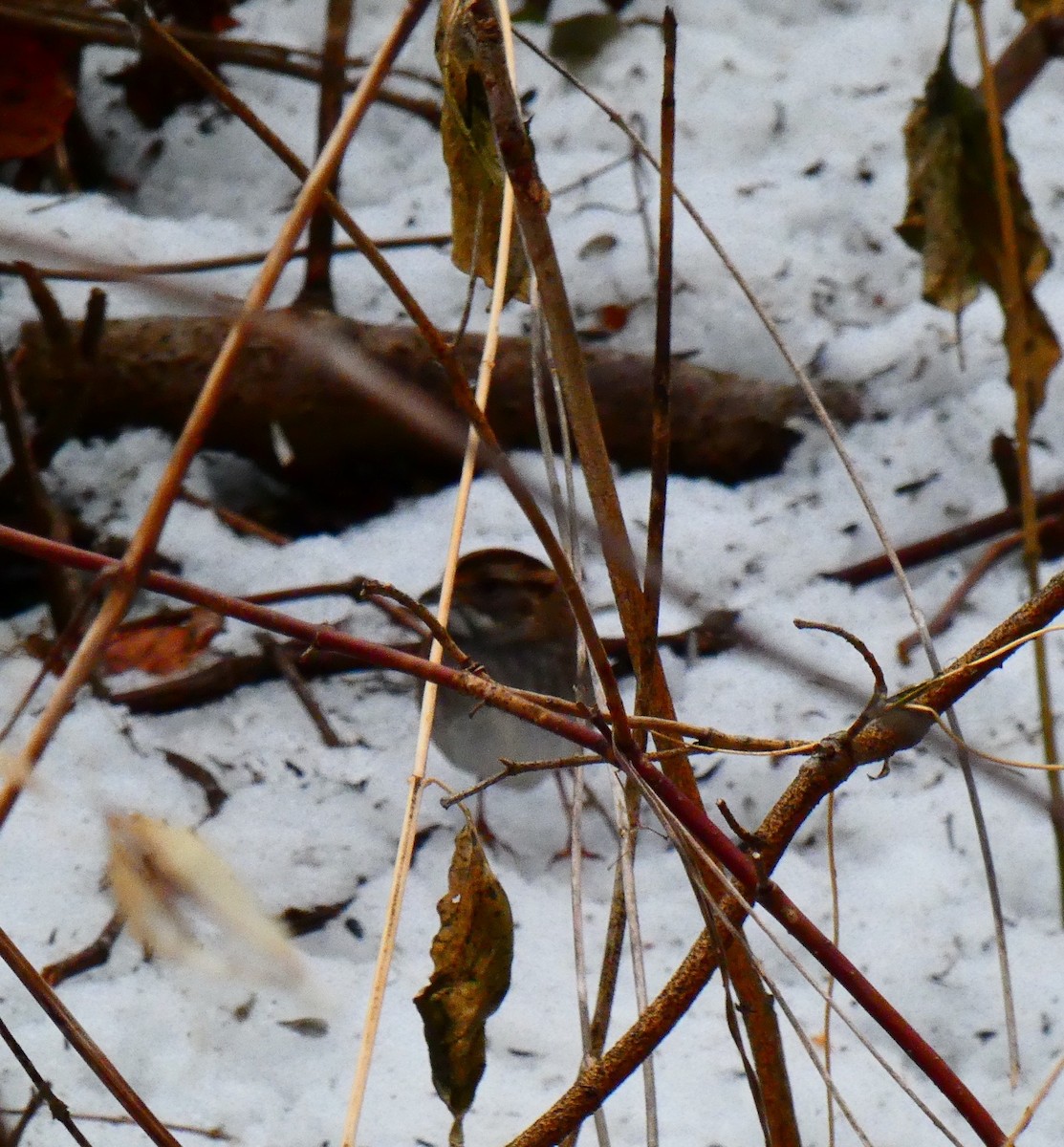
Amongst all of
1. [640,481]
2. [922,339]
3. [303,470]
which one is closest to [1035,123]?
[922,339]

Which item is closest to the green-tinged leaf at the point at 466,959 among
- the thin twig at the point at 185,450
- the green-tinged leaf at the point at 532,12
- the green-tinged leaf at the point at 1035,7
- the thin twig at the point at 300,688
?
the thin twig at the point at 185,450

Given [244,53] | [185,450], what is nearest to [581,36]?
[244,53]

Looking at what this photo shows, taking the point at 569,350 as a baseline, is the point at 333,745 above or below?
above

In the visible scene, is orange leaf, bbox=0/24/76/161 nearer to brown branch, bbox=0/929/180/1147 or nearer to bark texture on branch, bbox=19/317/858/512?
bark texture on branch, bbox=19/317/858/512

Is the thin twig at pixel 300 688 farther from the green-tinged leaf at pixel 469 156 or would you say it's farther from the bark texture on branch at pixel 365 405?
the green-tinged leaf at pixel 469 156

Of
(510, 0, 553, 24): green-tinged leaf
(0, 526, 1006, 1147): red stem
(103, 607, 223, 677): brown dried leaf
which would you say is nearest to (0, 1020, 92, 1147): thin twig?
(0, 526, 1006, 1147): red stem

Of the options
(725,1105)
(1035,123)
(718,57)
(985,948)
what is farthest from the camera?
(718,57)

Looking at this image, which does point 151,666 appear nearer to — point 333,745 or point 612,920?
point 333,745
